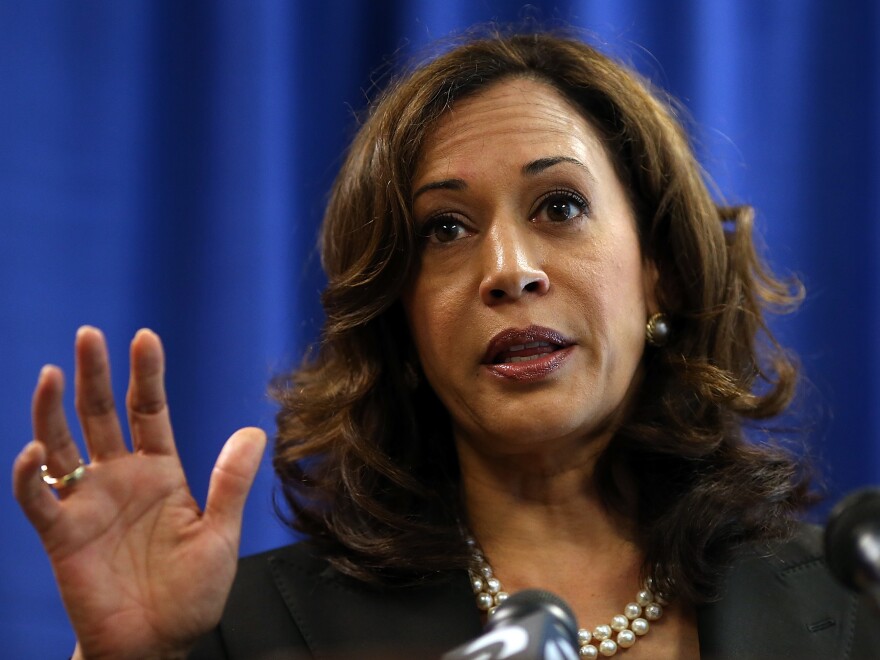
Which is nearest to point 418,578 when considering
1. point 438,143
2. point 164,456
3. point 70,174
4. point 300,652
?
point 300,652

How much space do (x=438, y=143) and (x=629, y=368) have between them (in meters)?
0.40

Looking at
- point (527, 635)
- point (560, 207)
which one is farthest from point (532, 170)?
point (527, 635)

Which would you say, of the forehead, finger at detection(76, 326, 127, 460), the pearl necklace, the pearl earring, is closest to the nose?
the forehead

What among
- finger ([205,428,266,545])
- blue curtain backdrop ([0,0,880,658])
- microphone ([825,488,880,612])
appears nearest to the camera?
microphone ([825,488,880,612])

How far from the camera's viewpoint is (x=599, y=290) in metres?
1.42

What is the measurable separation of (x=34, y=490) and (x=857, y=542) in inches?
28.0

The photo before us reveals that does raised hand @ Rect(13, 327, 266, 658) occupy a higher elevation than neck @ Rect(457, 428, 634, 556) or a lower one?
higher

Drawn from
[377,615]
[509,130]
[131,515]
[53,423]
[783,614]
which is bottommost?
[783,614]

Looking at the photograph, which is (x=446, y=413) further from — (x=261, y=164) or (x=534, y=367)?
(x=261, y=164)

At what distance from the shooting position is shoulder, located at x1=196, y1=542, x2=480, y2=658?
1350 mm

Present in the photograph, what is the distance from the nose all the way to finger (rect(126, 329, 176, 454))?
46 centimetres

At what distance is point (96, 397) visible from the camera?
1.06m

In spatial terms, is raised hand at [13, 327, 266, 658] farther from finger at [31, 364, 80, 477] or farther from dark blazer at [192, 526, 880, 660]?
dark blazer at [192, 526, 880, 660]

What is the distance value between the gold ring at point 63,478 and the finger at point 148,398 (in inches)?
2.2
